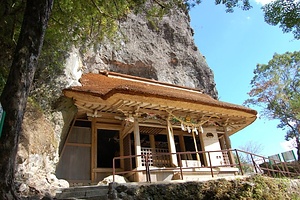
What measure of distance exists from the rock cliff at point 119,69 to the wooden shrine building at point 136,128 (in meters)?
0.83

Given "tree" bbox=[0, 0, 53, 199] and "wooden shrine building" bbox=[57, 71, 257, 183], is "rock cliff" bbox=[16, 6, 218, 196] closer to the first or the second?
"wooden shrine building" bbox=[57, 71, 257, 183]

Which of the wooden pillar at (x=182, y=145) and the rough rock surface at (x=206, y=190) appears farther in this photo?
the wooden pillar at (x=182, y=145)

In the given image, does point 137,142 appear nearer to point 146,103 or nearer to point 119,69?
point 146,103

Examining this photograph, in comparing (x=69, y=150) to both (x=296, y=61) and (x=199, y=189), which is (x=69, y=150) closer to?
(x=199, y=189)

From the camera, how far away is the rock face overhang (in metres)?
7.19

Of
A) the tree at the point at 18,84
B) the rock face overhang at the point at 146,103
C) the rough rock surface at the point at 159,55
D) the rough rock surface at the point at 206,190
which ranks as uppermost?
the rough rock surface at the point at 159,55

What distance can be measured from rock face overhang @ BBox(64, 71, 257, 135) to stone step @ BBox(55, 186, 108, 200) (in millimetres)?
2697

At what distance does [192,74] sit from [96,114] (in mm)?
8194

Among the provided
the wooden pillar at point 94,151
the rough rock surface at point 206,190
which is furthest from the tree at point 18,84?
the wooden pillar at point 94,151

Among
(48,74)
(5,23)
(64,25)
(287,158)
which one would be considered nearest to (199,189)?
(48,74)

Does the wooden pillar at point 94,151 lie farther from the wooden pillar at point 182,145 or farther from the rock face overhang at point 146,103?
the wooden pillar at point 182,145

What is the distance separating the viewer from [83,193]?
5.31 metres

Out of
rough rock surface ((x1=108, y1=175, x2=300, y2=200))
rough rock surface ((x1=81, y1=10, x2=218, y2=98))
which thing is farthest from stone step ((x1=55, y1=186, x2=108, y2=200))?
rough rock surface ((x1=81, y1=10, x2=218, y2=98))

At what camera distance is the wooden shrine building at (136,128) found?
7520 millimetres
